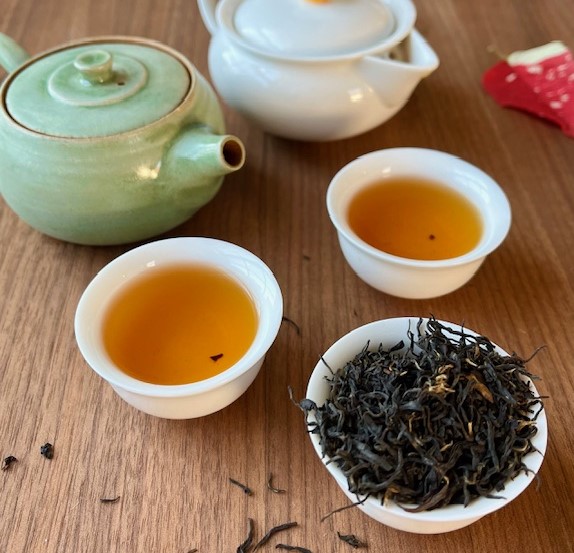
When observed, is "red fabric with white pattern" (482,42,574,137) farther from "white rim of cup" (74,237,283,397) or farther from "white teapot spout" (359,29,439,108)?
"white rim of cup" (74,237,283,397)

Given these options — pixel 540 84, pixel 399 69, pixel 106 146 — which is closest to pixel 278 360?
pixel 106 146

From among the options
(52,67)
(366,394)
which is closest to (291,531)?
(366,394)

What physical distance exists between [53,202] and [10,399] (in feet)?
0.93

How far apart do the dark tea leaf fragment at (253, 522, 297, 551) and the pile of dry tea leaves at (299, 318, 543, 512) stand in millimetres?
116

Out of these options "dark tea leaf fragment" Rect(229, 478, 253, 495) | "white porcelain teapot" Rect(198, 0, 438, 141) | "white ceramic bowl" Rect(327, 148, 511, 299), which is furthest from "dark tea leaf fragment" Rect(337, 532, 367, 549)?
"white porcelain teapot" Rect(198, 0, 438, 141)

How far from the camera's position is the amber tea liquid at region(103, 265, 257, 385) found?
29.3 inches

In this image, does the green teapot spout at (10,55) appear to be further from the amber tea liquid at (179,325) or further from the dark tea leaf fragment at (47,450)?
the dark tea leaf fragment at (47,450)

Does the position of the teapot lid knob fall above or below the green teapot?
above

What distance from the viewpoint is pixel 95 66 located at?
0.83 meters

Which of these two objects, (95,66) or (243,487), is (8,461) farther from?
(95,66)

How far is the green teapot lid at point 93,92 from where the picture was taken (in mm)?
816

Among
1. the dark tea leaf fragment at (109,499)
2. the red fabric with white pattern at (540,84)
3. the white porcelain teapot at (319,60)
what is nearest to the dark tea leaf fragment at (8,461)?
the dark tea leaf fragment at (109,499)

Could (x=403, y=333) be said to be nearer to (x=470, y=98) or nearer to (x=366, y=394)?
(x=366, y=394)

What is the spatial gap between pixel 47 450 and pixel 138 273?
0.25 m
